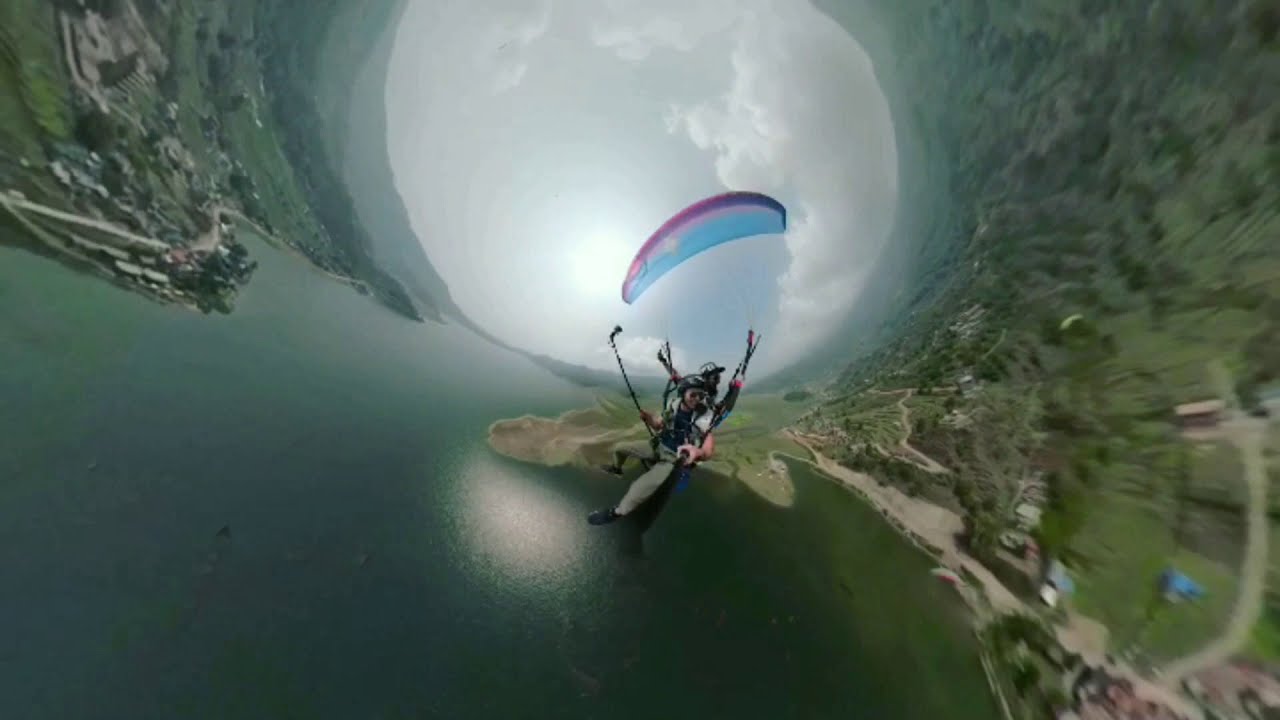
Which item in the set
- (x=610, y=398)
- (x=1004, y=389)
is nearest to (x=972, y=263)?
(x=1004, y=389)

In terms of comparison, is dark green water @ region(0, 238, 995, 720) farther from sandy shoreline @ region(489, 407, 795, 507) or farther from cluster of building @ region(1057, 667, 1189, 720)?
cluster of building @ region(1057, 667, 1189, 720)

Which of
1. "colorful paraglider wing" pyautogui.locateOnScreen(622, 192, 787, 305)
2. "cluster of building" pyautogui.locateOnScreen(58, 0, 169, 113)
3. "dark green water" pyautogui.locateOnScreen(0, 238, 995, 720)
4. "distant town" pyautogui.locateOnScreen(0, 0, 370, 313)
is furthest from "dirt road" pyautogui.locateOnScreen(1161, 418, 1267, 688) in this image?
"cluster of building" pyautogui.locateOnScreen(58, 0, 169, 113)

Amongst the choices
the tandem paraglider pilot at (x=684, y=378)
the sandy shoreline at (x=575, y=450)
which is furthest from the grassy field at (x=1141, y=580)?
the tandem paraglider pilot at (x=684, y=378)

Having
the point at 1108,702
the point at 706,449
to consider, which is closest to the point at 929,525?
the point at 1108,702

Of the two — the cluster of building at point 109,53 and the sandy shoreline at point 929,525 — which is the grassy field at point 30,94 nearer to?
the cluster of building at point 109,53

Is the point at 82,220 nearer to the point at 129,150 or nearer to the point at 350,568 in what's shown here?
the point at 129,150
